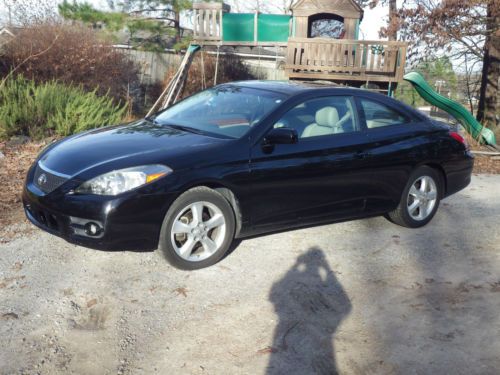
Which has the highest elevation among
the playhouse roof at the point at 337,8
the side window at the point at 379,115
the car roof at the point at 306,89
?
the playhouse roof at the point at 337,8

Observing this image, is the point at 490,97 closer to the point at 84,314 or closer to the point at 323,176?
the point at 323,176

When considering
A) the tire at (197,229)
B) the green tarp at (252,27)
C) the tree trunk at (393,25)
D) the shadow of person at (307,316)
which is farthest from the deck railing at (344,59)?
the tire at (197,229)

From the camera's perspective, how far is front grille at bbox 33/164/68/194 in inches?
173

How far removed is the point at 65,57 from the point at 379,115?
368 inches

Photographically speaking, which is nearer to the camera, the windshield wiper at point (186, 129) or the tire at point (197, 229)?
the tire at point (197, 229)

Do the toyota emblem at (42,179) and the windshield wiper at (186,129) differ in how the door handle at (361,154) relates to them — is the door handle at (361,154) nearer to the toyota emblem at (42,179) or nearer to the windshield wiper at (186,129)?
the windshield wiper at (186,129)

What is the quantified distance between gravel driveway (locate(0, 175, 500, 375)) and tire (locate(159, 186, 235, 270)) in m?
0.15

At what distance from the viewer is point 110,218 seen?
Answer: 4.15 m

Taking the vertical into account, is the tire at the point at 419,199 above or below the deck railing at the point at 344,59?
below

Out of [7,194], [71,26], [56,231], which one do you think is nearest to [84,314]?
[56,231]

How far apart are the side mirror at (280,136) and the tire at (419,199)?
1729mm

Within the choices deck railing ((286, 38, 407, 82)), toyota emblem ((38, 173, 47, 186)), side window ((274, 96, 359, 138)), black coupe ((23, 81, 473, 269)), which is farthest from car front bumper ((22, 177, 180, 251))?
deck railing ((286, 38, 407, 82))

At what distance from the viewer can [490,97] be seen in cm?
1451

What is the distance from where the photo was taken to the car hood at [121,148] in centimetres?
441
